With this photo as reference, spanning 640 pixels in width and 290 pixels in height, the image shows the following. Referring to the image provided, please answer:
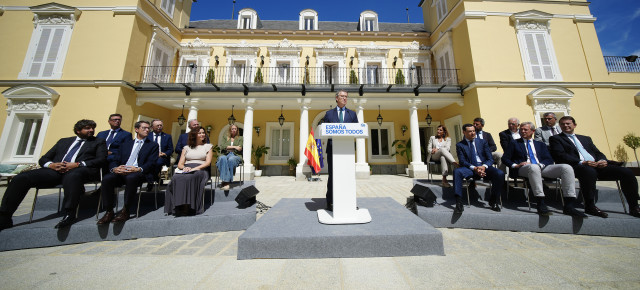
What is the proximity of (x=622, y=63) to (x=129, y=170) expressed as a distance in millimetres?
17786

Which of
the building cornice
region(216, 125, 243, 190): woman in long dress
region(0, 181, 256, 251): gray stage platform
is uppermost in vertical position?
the building cornice

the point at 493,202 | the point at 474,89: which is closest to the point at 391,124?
the point at 474,89

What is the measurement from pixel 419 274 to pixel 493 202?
2.32m

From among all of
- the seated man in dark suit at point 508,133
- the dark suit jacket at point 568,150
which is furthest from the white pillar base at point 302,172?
the dark suit jacket at point 568,150

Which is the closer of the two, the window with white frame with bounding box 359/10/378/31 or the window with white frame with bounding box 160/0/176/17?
the window with white frame with bounding box 160/0/176/17

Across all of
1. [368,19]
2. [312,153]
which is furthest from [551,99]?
[368,19]

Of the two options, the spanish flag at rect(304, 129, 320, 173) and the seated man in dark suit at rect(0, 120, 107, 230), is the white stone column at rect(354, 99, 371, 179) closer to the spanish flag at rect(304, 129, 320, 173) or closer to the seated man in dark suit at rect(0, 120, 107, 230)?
the spanish flag at rect(304, 129, 320, 173)

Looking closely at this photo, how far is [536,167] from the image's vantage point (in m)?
2.88

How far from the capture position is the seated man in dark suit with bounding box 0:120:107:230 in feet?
8.13

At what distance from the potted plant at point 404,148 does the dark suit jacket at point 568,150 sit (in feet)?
22.8

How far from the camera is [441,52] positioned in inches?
420

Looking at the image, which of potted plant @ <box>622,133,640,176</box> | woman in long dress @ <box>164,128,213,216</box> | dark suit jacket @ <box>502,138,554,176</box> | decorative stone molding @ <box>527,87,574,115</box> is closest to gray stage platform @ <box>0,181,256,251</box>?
woman in long dress @ <box>164,128,213,216</box>

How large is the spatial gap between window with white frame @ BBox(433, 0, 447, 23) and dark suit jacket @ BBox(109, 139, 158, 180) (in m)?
13.8

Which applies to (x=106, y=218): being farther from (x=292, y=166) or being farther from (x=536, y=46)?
(x=536, y=46)
